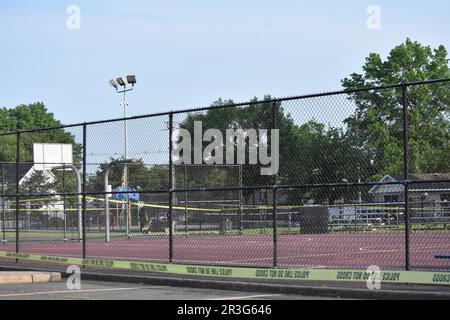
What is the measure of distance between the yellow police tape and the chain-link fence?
569 millimetres

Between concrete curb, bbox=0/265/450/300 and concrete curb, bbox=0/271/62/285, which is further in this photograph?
concrete curb, bbox=0/271/62/285

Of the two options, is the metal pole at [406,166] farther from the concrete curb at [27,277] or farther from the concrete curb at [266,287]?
the concrete curb at [27,277]

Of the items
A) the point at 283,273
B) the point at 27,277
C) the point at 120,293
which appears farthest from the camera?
the point at 27,277

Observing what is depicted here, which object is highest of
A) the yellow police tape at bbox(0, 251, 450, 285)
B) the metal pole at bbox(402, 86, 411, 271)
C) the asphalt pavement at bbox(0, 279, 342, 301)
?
the metal pole at bbox(402, 86, 411, 271)

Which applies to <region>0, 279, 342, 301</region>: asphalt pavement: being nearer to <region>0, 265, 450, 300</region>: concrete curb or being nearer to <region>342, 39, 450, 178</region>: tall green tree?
<region>0, 265, 450, 300</region>: concrete curb

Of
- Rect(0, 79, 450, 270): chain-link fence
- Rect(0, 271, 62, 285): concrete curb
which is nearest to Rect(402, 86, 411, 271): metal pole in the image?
Rect(0, 79, 450, 270): chain-link fence

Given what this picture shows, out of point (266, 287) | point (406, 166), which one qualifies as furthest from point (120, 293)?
point (406, 166)

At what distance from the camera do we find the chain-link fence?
1327cm

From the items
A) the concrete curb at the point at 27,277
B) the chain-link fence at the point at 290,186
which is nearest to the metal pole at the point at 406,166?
the chain-link fence at the point at 290,186

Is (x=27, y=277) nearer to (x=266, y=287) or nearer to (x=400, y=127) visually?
(x=266, y=287)

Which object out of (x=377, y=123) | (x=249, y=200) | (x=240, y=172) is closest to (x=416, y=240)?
(x=249, y=200)

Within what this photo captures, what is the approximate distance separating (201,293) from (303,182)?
3.07 meters

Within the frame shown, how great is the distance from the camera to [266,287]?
13000 mm

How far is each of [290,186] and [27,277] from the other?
5.33 meters
